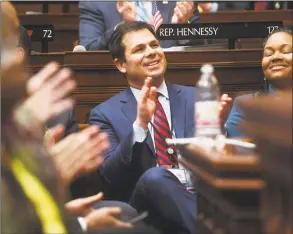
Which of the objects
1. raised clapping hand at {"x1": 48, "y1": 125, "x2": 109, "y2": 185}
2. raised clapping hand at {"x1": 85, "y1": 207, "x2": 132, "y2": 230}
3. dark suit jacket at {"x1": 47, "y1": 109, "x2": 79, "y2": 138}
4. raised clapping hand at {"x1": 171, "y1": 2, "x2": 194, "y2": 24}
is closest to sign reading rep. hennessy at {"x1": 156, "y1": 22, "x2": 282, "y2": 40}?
raised clapping hand at {"x1": 171, "y1": 2, "x2": 194, "y2": 24}

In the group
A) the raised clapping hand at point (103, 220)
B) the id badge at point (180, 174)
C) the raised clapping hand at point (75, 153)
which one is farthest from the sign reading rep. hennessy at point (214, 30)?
the raised clapping hand at point (75, 153)

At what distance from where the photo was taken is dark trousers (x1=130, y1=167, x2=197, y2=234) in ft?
6.61

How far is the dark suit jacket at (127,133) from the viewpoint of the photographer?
2.32m

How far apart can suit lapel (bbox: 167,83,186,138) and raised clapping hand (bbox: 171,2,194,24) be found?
0.75 m

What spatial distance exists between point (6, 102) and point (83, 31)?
2.22 metres

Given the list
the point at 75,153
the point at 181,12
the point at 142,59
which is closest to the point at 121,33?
the point at 142,59

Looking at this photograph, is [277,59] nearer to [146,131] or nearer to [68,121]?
[146,131]

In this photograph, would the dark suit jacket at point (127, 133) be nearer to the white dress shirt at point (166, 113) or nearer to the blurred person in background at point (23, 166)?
the white dress shirt at point (166, 113)

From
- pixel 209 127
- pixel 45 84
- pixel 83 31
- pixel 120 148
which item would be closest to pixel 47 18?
pixel 83 31

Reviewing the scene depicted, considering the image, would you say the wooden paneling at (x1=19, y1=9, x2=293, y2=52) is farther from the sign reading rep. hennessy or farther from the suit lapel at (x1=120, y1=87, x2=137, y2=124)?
the suit lapel at (x1=120, y1=87, x2=137, y2=124)

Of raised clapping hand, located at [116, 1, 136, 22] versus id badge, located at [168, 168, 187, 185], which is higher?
raised clapping hand, located at [116, 1, 136, 22]

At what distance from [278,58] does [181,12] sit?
83 centimetres

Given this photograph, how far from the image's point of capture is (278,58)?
257cm

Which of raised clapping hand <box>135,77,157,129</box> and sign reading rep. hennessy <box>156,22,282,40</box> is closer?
raised clapping hand <box>135,77,157,129</box>
